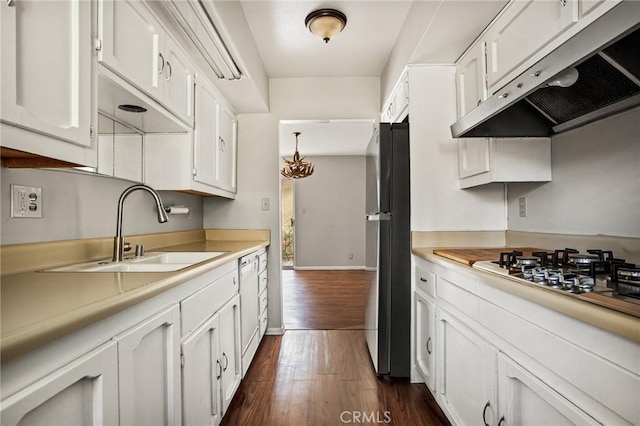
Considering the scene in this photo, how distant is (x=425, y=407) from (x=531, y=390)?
1054 millimetres

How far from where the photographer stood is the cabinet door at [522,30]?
121 cm

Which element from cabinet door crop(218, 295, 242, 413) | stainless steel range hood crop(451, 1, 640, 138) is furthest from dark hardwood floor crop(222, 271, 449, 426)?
stainless steel range hood crop(451, 1, 640, 138)

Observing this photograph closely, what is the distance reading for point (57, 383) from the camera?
59 centimetres

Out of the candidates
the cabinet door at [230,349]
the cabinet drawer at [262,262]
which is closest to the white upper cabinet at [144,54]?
the cabinet door at [230,349]

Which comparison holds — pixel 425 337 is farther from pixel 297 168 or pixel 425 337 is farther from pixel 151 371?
pixel 297 168

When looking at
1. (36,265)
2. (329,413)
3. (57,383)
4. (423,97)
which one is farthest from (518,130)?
(36,265)

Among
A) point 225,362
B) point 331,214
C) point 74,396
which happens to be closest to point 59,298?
point 74,396

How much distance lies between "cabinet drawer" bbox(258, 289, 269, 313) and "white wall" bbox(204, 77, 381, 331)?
9cm

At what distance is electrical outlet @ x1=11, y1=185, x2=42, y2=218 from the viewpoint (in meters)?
1.09

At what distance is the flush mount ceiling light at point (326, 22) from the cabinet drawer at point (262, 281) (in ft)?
6.12

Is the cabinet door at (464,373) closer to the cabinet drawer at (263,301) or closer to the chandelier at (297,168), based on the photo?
the cabinet drawer at (263,301)

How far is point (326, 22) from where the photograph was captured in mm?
2084

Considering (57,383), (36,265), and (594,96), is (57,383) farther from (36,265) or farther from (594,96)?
(594,96)

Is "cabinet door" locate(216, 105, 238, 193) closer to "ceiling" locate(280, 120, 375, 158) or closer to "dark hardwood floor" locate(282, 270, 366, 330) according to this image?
"ceiling" locate(280, 120, 375, 158)
